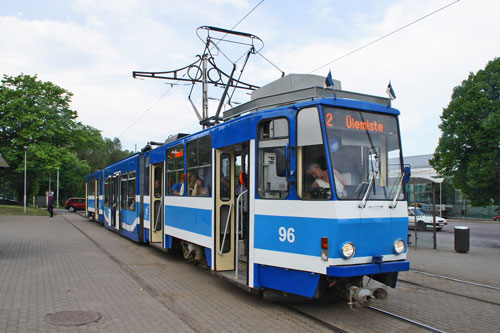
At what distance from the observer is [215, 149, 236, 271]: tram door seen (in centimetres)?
757

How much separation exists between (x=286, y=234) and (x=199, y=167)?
3151mm

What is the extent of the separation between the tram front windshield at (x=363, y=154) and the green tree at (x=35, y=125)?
31.3m

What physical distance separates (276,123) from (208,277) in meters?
4.18

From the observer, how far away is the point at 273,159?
20.5ft

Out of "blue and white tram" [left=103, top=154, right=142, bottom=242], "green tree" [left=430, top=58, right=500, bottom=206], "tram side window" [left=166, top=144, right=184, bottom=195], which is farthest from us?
"green tree" [left=430, top=58, right=500, bottom=206]

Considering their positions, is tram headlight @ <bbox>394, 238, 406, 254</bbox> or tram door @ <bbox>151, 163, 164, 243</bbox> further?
tram door @ <bbox>151, 163, 164, 243</bbox>

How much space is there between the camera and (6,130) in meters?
33.2

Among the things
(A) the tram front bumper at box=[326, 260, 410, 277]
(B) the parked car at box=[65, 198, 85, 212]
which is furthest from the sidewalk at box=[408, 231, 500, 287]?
(B) the parked car at box=[65, 198, 85, 212]

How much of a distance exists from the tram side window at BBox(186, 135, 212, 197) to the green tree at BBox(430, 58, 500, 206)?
22.9 meters

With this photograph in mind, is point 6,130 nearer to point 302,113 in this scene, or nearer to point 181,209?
point 181,209

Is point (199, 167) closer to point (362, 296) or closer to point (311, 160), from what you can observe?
point (311, 160)

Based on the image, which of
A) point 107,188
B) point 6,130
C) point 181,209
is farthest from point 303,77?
point 6,130

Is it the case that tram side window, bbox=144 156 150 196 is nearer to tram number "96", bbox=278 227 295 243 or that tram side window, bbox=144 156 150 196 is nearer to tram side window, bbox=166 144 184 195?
tram side window, bbox=166 144 184 195

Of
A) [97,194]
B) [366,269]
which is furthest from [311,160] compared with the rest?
[97,194]
